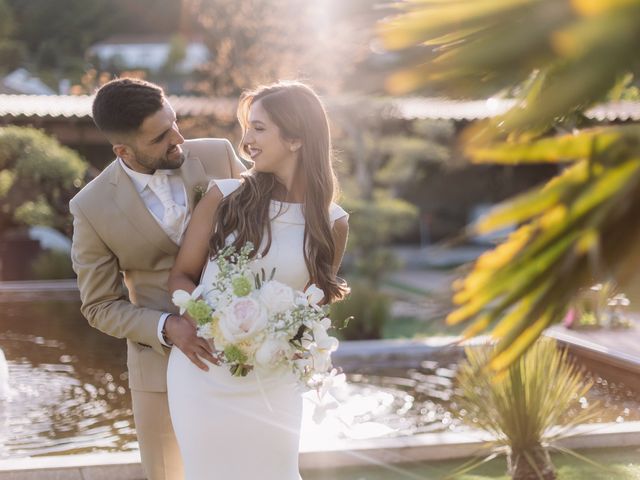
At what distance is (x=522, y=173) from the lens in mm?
22625

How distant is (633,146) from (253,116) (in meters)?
1.84

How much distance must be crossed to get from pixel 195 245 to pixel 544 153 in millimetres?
1692

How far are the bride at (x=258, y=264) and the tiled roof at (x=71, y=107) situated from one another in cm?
1154

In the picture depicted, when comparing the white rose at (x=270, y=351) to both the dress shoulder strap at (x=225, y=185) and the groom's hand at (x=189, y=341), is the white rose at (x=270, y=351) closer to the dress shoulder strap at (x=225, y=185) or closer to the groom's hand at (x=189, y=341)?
the groom's hand at (x=189, y=341)

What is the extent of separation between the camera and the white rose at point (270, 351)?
278 centimetres

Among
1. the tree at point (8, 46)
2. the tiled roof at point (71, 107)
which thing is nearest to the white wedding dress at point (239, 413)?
the tiled roof at point (71, 107)

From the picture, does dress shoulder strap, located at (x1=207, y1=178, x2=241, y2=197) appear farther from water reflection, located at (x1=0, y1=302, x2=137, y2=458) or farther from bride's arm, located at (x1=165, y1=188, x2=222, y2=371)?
water reflection, located at (x1=0, y1=302, x2=137, y2=458)

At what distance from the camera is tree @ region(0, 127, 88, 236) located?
12.2m

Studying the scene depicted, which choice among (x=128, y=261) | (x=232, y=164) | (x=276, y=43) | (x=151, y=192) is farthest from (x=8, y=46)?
(x=128, y=261)

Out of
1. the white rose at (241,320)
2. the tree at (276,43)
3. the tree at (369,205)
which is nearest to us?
the white rose at (241,320)

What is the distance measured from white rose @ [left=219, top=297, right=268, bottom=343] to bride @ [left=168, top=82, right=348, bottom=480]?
27 centimetres

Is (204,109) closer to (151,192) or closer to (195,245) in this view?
(151,192)

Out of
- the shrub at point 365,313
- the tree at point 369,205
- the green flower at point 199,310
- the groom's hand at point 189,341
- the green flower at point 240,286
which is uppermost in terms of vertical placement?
the tree at point 369,205

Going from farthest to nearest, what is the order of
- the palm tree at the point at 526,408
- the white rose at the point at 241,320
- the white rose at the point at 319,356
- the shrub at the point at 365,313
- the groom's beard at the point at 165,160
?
1. the shrub at the point at 365,313
2. the palm tree at the point at 526,408
3. the groom's beard at the point at 165,160
4. the white rose at the point at 319,356
5. the white rose at the point at 241,320
